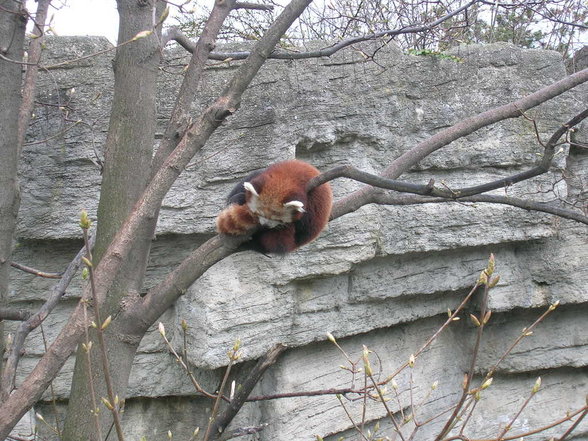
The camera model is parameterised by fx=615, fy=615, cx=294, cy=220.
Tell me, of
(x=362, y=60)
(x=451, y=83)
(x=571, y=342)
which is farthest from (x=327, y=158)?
(x=571, y=342)

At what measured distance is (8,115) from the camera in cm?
242

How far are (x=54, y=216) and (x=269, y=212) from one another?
1.78 m

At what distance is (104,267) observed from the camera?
181 cm

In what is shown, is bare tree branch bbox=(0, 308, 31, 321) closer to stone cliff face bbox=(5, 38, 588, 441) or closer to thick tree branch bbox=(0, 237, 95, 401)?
thick tree branch bbox=(0, 237, 95, 401)

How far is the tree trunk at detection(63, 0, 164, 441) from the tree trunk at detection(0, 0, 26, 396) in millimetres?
429

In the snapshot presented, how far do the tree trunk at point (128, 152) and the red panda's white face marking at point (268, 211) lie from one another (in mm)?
419

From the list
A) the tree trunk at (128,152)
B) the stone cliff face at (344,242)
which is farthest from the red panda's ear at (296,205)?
the stone cliff face at (344,242)

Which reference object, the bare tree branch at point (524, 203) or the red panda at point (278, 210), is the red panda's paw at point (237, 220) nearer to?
the red panda at point (278, 210)

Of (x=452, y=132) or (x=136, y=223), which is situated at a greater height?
(x=452, y=132)

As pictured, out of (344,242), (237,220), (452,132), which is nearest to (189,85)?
(237,220)

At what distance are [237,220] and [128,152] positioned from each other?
0.48 meters

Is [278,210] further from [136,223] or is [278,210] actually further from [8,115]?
[8,115]

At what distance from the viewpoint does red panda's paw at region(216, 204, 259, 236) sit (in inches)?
92.4

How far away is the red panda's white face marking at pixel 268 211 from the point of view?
2.42 m
